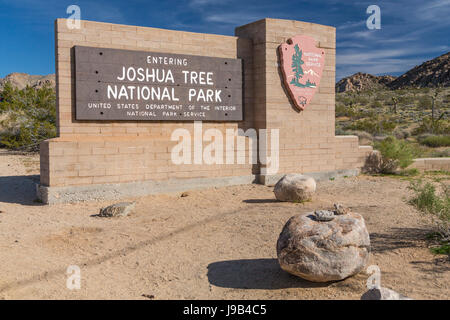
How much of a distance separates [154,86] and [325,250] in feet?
22.9

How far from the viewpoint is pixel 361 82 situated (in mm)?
79625

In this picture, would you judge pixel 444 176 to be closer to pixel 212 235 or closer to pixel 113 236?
pixel 212 235

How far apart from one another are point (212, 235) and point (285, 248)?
2.35 meters

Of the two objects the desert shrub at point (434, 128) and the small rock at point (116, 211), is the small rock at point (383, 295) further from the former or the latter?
the desert shrub at point (434, 128)

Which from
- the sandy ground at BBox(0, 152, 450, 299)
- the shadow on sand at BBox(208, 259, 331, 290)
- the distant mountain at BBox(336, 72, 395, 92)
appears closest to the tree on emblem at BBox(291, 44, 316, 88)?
the sandy ground at BBox(0, 152, 450, 299)

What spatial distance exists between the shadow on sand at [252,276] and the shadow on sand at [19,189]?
5.53 m

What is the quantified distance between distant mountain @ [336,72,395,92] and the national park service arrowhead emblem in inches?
2664

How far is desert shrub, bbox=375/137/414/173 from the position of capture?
1355 cm

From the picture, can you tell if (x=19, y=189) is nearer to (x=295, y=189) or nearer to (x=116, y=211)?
(x=116, y=211)

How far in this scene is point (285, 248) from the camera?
4629mm
